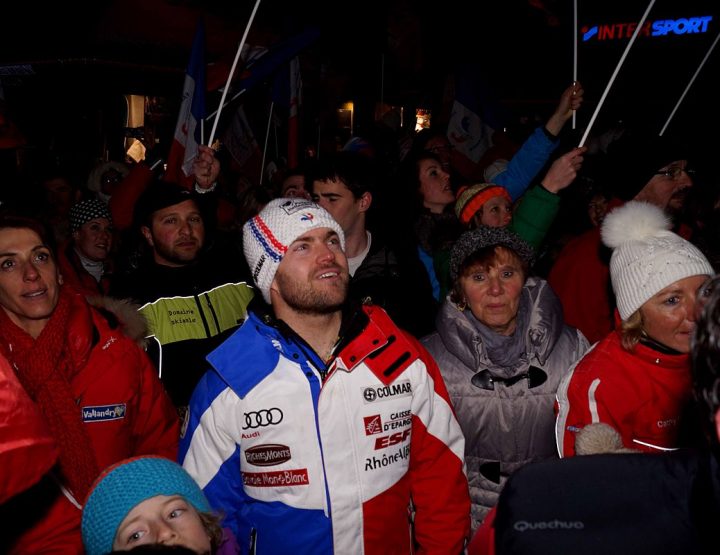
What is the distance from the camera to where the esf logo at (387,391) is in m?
2.62

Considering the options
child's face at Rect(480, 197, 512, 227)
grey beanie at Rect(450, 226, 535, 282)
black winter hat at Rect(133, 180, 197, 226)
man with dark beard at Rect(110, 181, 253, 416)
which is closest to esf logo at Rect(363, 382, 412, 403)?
grey beanie at Rect(450, 226, 535, 282)

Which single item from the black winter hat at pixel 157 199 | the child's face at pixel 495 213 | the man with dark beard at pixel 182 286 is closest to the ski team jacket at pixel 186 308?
the man with dark beard at pixel 182 286

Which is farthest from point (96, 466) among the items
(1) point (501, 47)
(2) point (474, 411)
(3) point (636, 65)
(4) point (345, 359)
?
(1) point (501, 47)

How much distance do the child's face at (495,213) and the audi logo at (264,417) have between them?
258 centimetres

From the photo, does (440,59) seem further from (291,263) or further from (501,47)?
(291,263)

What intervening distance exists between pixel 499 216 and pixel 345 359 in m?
2.39

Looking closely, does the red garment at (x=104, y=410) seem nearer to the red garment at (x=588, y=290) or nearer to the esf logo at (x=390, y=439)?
the esf logo at (x=390, y=439)

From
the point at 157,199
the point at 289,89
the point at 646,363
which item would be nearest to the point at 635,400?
the point at 646,363

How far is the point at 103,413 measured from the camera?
2928 millimetres

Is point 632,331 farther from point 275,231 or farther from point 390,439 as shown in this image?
point 275,231

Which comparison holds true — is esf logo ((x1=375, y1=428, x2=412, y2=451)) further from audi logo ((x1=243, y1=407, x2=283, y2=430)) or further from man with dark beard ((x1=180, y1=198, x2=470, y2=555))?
audi logo ((x1=243, y1=407, x2=283, y2=430))

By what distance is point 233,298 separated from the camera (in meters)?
4.16

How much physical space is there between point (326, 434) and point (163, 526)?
71cm

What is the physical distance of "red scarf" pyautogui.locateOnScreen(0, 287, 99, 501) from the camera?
9.08 feet
